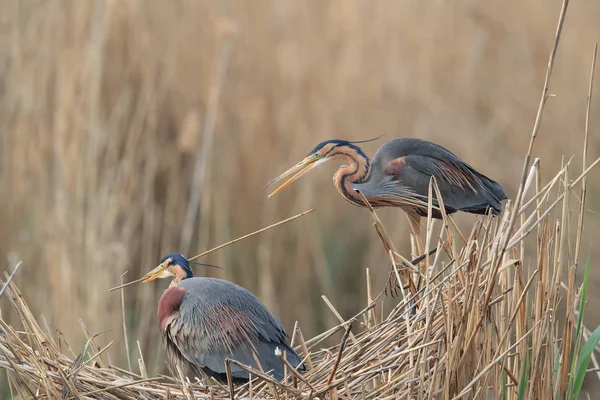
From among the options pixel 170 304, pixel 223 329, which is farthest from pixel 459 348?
pixel 170 304

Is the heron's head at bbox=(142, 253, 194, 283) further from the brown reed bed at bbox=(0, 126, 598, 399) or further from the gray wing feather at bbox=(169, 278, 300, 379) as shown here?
→ the brown reed bed at bbox=(0, 126, 598, 399)

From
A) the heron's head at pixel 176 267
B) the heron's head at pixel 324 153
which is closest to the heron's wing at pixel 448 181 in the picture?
the heron's head at pixel 324 153

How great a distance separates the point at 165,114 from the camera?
5051mm

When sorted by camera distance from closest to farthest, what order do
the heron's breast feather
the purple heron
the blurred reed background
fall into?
the purple heron < the heron's breast feather < the blurred reed background

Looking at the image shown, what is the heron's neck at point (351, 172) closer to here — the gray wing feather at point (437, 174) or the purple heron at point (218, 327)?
the gray wing feather at point (437, 174)

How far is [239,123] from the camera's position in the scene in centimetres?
504

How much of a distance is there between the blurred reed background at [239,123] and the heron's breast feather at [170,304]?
1.50 metres

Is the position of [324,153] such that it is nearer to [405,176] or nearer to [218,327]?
[405,176]

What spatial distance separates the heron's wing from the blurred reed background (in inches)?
62.9

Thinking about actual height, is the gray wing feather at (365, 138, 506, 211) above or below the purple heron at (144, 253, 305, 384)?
above

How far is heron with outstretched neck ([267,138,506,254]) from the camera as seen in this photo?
9.14ft

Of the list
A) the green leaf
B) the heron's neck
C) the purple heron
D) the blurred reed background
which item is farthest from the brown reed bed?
the blurred reed background

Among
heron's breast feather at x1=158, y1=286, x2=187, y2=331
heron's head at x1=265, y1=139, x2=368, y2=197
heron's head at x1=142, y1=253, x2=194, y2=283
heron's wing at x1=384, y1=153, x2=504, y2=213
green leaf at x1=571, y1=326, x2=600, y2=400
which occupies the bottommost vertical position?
green leaf at x1=571, y1=326, x2=600, y2=400

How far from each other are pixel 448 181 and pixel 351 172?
11.2 inches
